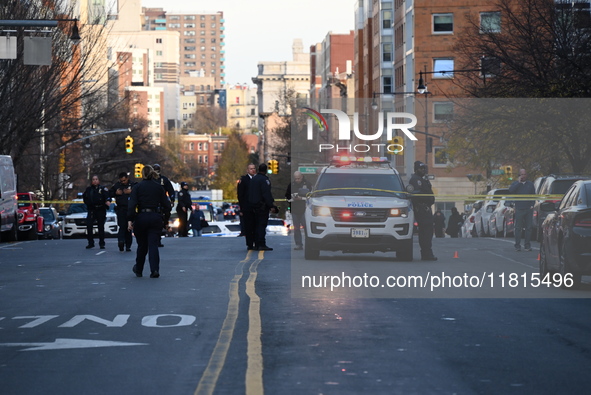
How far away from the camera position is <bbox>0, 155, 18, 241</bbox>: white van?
3750 centimetres

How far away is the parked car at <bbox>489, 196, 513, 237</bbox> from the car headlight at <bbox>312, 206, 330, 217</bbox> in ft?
53.0

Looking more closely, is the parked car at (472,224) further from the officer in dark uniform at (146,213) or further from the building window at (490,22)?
the officer in dark uniform at (146,213)

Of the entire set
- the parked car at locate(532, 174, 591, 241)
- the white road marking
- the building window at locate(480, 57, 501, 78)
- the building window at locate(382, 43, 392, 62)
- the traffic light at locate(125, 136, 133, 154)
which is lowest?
the white road marking

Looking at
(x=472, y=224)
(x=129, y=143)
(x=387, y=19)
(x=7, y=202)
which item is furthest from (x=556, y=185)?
(x=387, y=19)

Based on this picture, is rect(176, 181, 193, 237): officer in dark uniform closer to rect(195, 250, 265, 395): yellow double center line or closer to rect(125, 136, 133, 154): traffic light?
rect(195, 250, 265, 395): yellow double center line

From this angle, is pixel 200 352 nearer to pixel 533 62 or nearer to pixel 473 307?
pixel 473 307

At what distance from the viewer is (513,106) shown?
4266 centimetres

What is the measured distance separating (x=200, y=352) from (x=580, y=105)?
31.0 meters

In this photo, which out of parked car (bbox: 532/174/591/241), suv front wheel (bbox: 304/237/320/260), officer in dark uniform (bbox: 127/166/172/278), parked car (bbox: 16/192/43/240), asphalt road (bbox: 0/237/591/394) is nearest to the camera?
asphalt road (bbox: 0/237/591/394)

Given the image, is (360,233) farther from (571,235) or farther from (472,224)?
(472,224)

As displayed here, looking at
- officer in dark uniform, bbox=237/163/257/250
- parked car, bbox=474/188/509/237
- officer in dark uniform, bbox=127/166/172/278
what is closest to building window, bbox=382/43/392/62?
parked car, bbox=474/188/509/237

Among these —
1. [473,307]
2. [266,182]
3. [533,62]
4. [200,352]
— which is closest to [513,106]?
[533,62]

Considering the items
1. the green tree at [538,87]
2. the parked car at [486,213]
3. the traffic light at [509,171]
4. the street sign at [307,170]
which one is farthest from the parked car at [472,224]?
the street sign at [307,170]

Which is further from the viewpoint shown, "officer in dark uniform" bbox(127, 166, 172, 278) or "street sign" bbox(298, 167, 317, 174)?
"street sign" bbox(298, 167, 317, 174)
